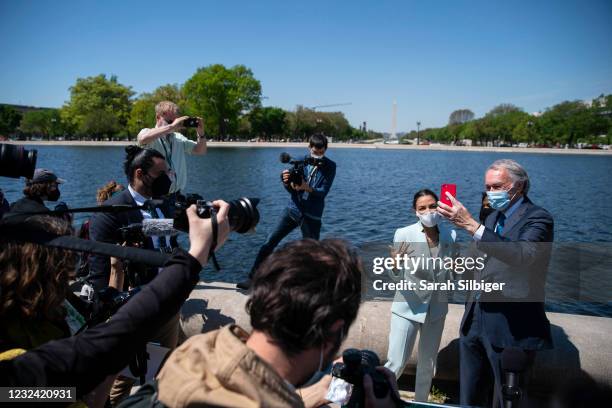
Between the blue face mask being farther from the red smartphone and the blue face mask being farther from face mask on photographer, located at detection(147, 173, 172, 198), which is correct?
face mask on photographer, located at detection(147, 173, 172, 198)

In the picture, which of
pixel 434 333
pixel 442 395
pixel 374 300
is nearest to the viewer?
pixel 434 333

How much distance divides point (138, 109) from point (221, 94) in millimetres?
22548

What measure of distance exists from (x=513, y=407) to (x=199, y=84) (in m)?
94.5

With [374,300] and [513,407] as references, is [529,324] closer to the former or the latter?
[513,407]

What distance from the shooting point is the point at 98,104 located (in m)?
101

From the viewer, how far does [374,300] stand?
4422 millimetres

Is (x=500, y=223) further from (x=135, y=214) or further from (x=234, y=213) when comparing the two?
(x=135, y=214)

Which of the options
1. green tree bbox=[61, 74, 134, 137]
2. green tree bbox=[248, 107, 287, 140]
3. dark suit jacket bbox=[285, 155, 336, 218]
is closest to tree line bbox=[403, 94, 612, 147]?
green tree bbox=[248, 107, 287, 140]

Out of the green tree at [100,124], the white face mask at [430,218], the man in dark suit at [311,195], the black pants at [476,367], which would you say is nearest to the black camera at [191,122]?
the man in dark suit at [311,195]

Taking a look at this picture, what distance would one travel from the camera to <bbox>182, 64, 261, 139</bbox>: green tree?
90.4m

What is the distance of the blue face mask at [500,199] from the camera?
3326 millimetres

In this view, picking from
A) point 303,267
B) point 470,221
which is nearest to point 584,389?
point 303,267

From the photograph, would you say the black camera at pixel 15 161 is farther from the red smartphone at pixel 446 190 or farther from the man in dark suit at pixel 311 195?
the man in dark suit at pixel 311 195

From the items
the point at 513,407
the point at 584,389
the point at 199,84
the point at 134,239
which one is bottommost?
the point at 513,407
